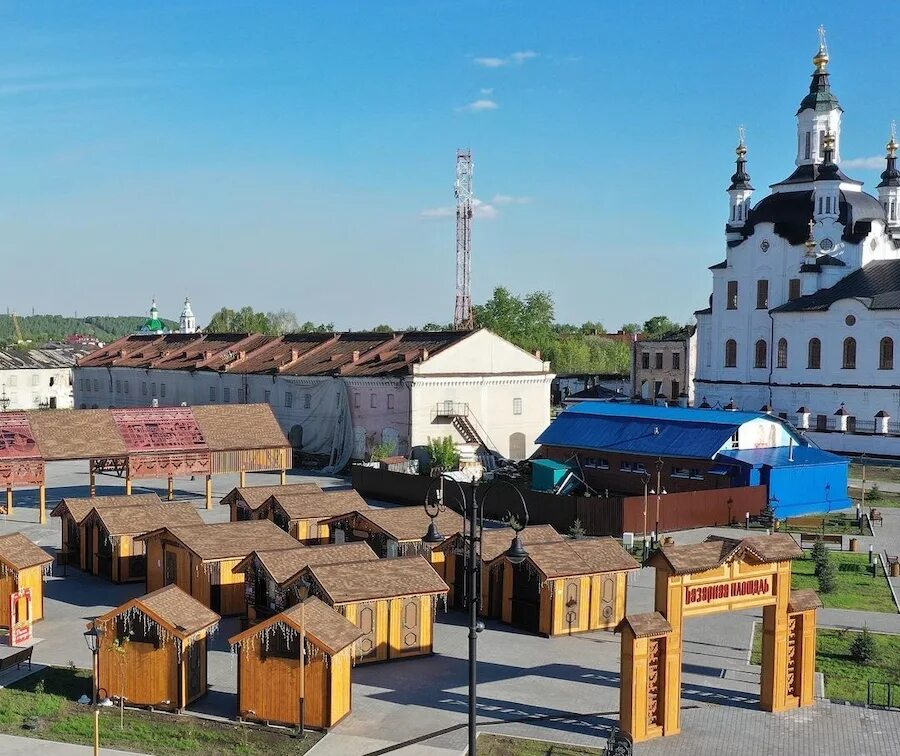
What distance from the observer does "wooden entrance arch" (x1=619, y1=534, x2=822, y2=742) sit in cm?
1823

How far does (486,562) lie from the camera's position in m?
26.0

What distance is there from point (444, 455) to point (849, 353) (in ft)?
91.7

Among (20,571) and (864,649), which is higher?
(20,571)

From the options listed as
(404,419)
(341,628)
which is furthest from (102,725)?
(404,419)

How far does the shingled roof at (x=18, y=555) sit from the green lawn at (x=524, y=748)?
40.7 ft

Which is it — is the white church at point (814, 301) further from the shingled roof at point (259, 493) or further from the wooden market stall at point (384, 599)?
the wooden market stall at point (384, 599)

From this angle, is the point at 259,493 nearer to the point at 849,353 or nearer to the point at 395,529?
the point at 395,529

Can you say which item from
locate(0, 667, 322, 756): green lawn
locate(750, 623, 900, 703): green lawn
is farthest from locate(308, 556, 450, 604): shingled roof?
locate(750, 623, 900, 703): green lawn

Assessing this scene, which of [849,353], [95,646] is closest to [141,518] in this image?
[95,646]

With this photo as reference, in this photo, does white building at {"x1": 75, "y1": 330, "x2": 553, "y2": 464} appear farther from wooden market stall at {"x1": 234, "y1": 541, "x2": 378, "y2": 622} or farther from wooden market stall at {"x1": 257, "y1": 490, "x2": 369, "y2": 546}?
wooden market stall at {"x1": 234, "y1": 541, "x2": 378, "y2": 622}

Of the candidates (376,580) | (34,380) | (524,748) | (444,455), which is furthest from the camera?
(34,380)

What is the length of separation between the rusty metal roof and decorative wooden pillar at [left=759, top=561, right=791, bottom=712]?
3339 centimetres

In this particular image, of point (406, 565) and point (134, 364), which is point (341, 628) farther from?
point (134, 364)

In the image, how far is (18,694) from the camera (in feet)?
65.3
